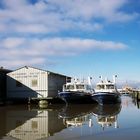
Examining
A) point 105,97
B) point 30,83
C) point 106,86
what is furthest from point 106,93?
point 30,83

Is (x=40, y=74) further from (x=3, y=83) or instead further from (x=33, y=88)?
(x=3, y=83)

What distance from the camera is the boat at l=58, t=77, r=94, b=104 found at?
43312 mm

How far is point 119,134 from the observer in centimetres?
1631

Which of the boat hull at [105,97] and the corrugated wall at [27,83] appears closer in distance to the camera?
the boat hull at [105,97]

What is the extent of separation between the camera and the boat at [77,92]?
43.3m

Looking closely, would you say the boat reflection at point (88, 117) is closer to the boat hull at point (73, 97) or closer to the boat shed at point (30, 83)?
the boat hull at point (73, 97)

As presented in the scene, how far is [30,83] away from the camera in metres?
46.4

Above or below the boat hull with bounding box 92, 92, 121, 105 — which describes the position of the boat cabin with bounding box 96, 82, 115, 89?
above

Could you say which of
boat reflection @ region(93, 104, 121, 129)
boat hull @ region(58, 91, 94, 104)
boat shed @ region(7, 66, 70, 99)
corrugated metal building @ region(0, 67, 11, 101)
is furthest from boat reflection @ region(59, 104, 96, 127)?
corrugated metal building @ region(0, 67, 11, 101)

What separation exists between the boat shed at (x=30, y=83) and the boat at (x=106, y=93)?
6103mm

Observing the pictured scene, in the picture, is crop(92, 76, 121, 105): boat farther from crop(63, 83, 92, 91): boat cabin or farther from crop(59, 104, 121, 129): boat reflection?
crop(59, 104, 121, 129): boat reflection

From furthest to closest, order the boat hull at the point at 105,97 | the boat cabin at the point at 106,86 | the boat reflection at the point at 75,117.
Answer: the boat cabin at the point at 106,86, the boat hull at the point at 105,97, the boat reflection at the point at 75,117

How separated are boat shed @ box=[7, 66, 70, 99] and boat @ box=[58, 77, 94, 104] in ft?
7.08

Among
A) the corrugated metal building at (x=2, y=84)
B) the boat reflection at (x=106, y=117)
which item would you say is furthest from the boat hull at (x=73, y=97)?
the boat reflection at (x=106, y=117)
